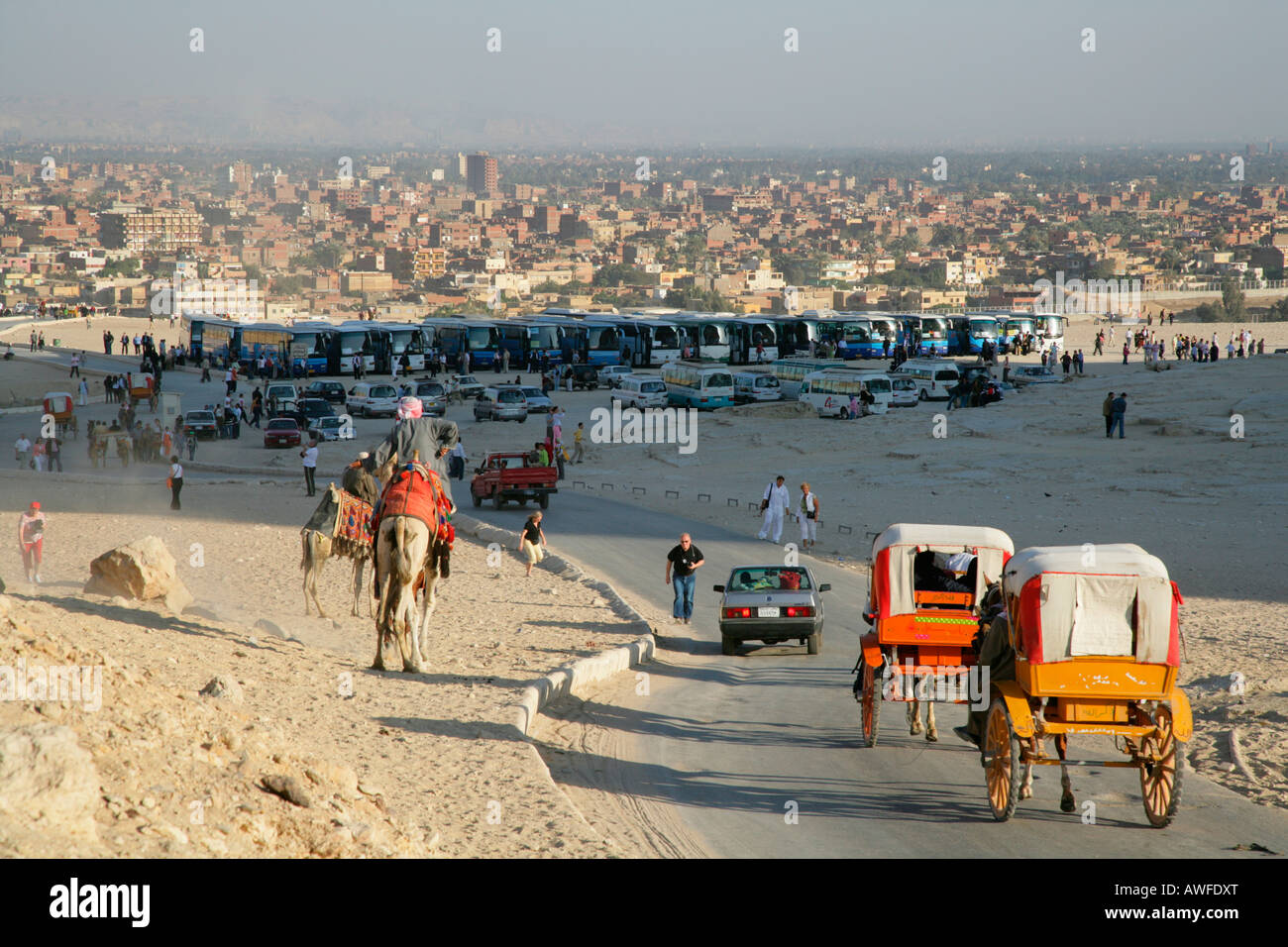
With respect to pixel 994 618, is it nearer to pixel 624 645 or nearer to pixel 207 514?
pixel 624 645

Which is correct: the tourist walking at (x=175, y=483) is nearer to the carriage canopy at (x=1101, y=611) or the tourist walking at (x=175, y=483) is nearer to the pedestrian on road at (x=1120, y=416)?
the carriage canopy at (x=1101, y=611)

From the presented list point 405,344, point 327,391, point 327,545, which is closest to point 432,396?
point 327,391

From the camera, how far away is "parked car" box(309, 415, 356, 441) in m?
43.6

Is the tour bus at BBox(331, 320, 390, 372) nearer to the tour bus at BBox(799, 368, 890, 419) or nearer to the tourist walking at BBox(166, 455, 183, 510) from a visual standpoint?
the tour bus at BBox(799, 368, 890, 419)

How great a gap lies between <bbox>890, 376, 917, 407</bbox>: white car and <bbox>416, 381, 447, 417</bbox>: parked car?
17219mm

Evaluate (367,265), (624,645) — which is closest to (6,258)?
(367,265)

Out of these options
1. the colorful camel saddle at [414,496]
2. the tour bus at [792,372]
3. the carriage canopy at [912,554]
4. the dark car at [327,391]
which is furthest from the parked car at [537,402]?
the carriage canopy at [912,554]

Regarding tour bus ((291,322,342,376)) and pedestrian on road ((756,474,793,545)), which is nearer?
pedestrian on road ((756,474,793,545))

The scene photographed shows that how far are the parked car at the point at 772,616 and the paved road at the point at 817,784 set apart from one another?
1.81 feet

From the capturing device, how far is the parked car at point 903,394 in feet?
162

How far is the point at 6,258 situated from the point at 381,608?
207704 millimetres

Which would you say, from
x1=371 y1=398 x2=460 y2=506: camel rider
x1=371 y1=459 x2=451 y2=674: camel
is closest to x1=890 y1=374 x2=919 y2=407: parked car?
x1=371 y1=398 x2=460 y2=506: camel rider

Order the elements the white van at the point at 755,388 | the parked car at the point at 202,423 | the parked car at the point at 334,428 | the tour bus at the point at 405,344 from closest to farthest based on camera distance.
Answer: the parked car at the point at 334,428 → the parked car at the point at 202,423 → the white van at the point at 755,388 → the tour bus at the point at 405,344

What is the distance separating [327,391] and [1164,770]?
150 ft
